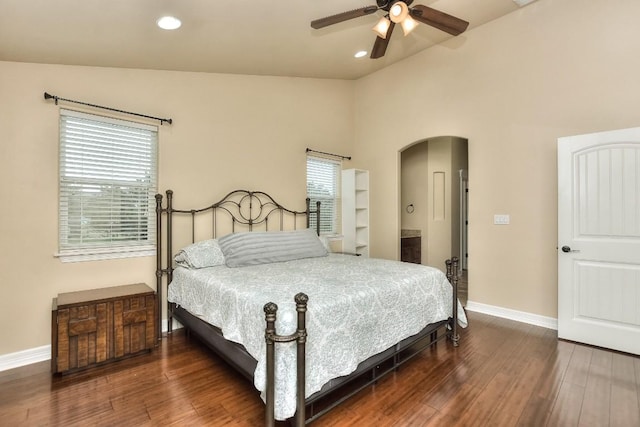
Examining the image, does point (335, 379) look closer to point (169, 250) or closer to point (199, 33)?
point (169, 250)

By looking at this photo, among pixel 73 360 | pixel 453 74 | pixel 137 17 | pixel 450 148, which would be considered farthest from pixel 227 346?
pixel 450 148

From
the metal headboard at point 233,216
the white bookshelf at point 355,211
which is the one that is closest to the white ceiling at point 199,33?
the metal headboard at point 233,216

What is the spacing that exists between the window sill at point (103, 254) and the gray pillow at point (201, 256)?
0.30 m

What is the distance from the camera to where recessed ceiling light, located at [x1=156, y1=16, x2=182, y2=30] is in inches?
94.7

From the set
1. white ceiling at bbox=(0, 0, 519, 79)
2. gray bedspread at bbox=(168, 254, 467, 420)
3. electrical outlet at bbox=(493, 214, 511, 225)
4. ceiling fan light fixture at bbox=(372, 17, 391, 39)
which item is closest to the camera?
gray bedspread at bbox=(168, 254, 467, 420)

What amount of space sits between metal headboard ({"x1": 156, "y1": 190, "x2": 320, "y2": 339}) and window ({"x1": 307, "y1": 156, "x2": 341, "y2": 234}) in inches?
9.6

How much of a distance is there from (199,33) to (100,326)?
253 centimetres

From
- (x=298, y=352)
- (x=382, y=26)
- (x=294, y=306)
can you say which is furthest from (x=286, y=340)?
(x=382, y=26)

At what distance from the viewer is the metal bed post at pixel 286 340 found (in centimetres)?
164

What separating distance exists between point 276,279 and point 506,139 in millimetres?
3092

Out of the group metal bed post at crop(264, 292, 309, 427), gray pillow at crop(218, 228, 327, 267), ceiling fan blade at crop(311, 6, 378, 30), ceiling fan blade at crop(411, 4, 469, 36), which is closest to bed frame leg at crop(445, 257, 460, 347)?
gray pillow at crop(218, 228, 327, 267)

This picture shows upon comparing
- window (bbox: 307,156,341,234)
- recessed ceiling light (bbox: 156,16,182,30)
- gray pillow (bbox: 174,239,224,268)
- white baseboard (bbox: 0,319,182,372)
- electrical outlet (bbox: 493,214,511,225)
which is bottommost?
white baseboard (bbox: 0,319,182,372)

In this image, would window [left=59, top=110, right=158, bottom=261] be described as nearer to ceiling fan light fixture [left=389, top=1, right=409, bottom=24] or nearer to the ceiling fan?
the ceiling fan

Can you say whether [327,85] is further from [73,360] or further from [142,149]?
[73,360]
